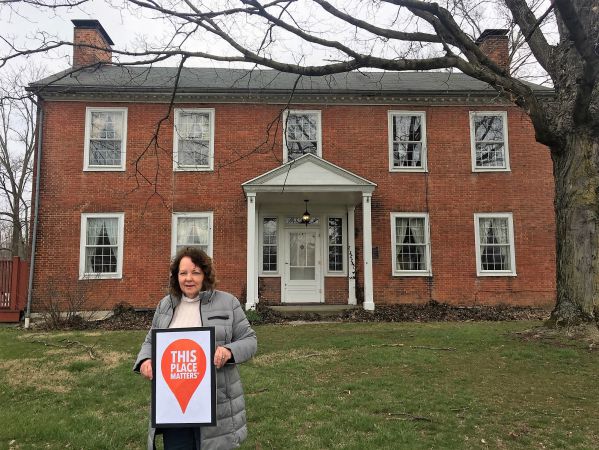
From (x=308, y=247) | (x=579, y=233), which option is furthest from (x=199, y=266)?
(x=308, y=247)

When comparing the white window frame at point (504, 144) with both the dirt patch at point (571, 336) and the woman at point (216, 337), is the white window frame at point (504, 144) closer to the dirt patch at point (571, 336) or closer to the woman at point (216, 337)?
the dirt patch at point (571, 336)

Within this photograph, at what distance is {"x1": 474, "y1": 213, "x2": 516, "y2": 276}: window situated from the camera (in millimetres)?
14266

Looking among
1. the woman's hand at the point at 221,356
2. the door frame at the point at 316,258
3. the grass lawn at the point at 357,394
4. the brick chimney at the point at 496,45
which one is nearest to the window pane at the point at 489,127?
the brick chimney at the point at 496,45

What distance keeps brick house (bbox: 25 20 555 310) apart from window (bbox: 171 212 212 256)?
0.11 ft

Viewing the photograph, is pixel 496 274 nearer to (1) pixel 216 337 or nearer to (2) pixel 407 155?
(2) pixel 407 155

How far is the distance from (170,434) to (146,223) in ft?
38.7

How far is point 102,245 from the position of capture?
1371cm

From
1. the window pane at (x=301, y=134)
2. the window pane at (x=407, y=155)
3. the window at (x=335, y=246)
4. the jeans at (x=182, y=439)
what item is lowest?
the jeans at (x=182, y=439)

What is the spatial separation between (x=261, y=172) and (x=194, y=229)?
257 cm

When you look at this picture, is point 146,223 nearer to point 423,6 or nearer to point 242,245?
point 242,245

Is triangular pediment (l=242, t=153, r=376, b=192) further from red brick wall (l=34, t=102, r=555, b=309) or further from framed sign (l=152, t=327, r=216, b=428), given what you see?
framed sign (l=152, t=327, r=216, b=428)

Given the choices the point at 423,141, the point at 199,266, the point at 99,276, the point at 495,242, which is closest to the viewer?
the point at 199,266

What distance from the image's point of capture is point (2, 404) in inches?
213

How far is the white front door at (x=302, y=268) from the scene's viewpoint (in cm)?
1415
